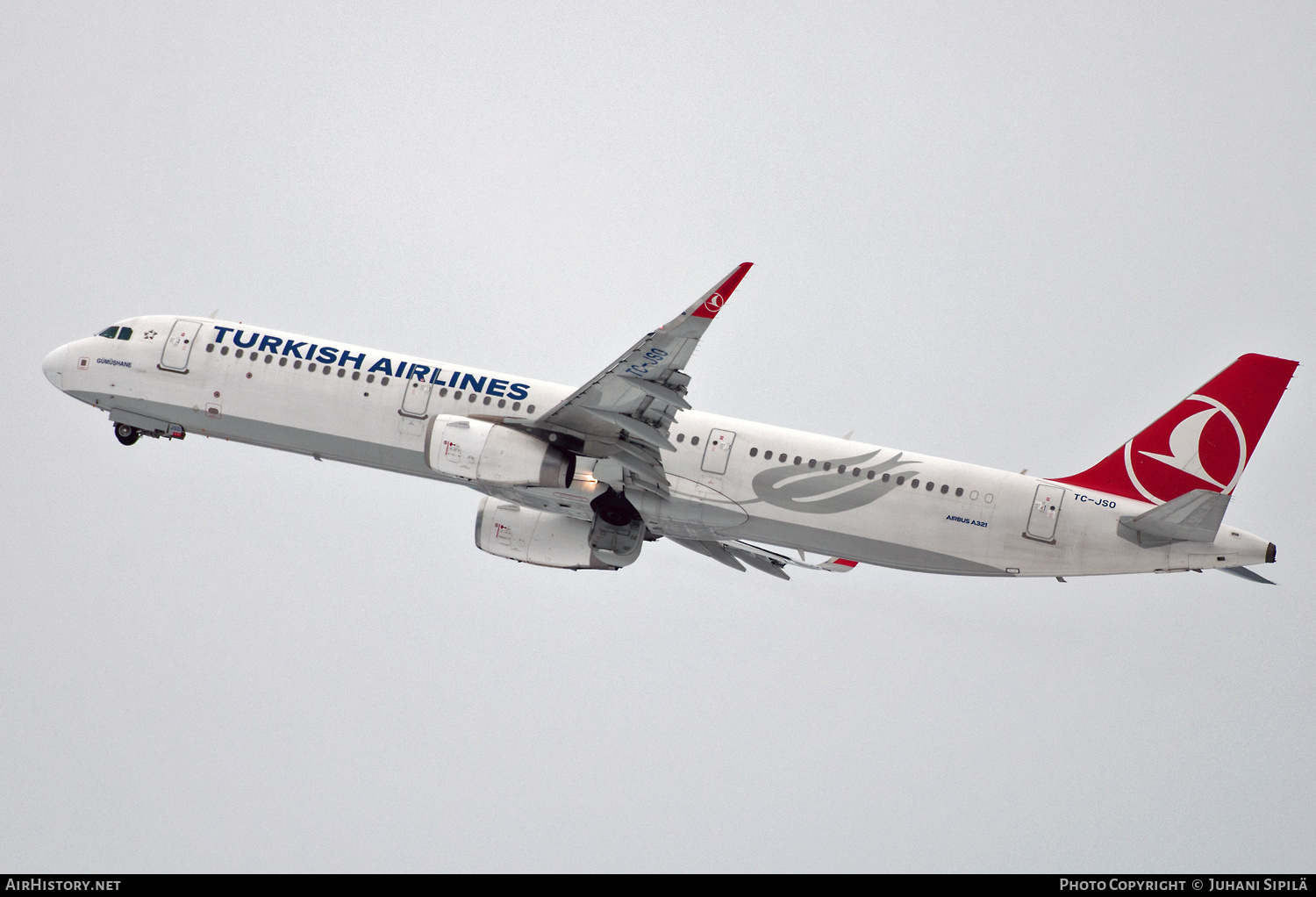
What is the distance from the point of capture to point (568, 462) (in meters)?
31.3

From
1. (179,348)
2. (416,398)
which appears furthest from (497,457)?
(179,348)

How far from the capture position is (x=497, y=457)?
1227 inches

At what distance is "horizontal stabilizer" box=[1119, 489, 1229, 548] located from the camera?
30.5 m

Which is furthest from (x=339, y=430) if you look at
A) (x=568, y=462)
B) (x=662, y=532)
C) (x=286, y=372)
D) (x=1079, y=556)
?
(x=1079, y=556)

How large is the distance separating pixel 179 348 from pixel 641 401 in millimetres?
14514

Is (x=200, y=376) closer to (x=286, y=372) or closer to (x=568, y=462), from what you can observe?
(x=286, y=372)

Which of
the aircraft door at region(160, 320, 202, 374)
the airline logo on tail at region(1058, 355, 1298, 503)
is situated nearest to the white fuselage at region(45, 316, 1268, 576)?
the airline logo on tail at region(1058, 355, 1298, 503)

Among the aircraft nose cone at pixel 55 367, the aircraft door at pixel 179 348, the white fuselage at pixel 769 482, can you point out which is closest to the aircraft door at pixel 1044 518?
the white fuselage at pixel 769 482

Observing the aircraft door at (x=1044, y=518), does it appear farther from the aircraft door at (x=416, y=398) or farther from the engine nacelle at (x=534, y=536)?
the aircraft door at (x=416, y=398)

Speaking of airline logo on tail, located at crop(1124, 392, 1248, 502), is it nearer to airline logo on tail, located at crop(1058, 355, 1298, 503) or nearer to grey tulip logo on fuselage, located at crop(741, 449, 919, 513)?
airline logo on tail, located at crop(1058, 355, 1298, 503)

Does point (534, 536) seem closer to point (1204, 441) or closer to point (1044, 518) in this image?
point (1044, 518)

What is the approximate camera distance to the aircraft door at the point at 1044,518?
32281 mm

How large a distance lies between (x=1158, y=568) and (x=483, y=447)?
17.0 m
